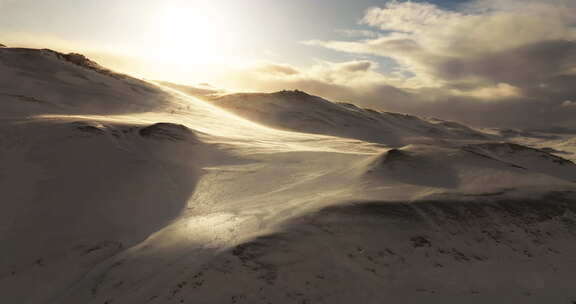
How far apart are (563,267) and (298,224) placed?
12.0 ft

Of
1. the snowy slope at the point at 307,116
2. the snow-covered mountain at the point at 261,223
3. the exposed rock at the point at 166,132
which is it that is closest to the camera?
the snow-covered mountain at the point at 261,223

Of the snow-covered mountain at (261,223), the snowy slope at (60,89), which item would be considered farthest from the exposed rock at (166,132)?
the snowy slope at (60,89)

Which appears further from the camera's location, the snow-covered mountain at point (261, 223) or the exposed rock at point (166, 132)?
the exposed rock at point (166, 132)

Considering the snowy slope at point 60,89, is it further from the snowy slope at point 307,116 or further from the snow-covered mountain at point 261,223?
the snowy slope at point 307,116

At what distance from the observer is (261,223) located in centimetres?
475

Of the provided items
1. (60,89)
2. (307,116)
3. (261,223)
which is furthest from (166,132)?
(307,116)

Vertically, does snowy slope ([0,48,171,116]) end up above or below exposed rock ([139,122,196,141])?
above

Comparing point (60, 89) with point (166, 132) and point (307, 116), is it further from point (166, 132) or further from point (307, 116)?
point (307, 116)

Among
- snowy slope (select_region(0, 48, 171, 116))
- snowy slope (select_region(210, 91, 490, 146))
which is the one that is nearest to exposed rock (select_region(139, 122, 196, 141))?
snowy slope (select_region(0, 48, 171, 116))

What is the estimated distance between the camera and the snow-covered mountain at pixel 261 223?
154 inches

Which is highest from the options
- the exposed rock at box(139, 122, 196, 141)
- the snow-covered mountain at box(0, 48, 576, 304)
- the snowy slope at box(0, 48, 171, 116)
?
the snowy slope at box(0, 48, 171, 116)

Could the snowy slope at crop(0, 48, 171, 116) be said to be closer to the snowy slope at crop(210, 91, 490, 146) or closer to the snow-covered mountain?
the snow-covered mountain

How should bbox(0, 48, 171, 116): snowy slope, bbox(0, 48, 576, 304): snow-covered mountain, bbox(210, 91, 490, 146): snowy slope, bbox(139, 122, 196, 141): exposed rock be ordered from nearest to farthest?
1. bbox(0, 48, 576, 304): snow-covered mountain
2. bbox(139, 122, 196, 141): exposed rock
3. bbox(0, 48, 171, 116): snowy slope
4. bbox(210, 91, 490, 146): snowy slope

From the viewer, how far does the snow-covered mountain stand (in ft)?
12.8
